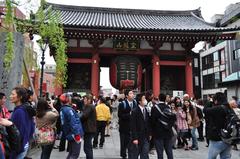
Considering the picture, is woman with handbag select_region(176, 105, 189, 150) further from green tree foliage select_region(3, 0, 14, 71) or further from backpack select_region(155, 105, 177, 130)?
green tree foliage select_region(3, 0, 14, 71)

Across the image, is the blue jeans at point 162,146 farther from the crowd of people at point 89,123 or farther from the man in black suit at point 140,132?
the man in black suit at point 140,132

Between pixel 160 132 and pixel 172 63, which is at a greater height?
pixel 172 63

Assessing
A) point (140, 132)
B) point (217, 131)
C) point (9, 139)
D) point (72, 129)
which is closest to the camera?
point (9, 139)

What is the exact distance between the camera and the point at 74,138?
557 cm

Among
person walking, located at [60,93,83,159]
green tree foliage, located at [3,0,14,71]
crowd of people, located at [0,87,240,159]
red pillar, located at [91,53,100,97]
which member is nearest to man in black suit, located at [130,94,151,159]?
crowd of people, located at [0,87,240,159]

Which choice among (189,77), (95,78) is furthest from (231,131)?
(189,77)

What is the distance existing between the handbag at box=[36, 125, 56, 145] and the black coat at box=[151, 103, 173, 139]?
7.89ft

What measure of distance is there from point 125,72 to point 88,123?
9567 millimetres

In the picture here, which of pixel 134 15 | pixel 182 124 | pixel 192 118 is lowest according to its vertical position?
pixel 182 124

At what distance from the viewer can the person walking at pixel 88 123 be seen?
22.2ft

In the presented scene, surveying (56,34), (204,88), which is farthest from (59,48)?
(204,88)

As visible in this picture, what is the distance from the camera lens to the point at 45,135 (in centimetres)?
542

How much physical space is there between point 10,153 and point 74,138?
7.17 ft

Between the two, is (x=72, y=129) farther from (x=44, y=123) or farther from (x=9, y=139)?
(x=9, y=139)
